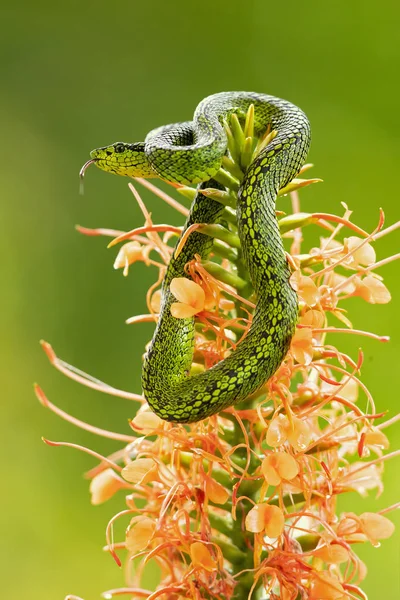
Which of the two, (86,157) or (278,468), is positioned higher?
(86,157)

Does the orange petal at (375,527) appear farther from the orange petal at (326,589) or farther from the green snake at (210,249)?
the green snake at (210,249)

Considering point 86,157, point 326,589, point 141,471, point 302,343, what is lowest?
point 326,589

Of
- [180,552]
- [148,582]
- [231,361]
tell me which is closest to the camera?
[231,361]

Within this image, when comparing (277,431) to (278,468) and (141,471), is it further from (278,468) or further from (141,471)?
(141,471)

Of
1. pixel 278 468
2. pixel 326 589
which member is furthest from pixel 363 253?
pixel 326 589

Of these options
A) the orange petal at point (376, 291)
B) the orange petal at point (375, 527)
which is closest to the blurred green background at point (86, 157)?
the orange petal at point (376, 291)

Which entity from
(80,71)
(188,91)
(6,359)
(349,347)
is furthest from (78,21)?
(349,347)

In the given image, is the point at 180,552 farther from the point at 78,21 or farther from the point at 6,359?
the point at 78,21
